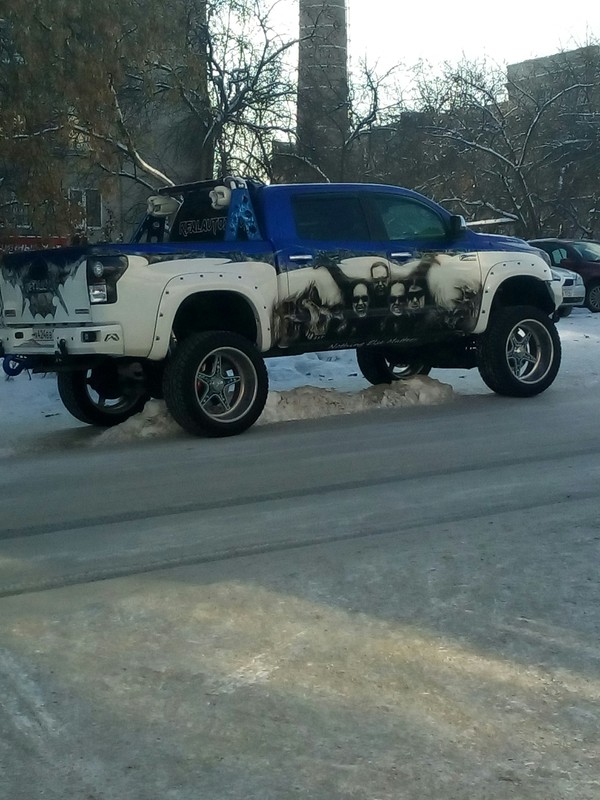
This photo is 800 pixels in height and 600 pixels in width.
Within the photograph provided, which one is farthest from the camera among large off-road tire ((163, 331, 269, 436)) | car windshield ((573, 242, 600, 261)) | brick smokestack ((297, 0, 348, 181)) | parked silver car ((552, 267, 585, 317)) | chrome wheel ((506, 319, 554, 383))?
brick smokestack ((297, 0, 348, 181))

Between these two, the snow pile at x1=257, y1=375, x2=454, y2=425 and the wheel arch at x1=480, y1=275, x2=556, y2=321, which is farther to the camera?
the wheel arch at x1=480, y1=275, x2=556, y2=321

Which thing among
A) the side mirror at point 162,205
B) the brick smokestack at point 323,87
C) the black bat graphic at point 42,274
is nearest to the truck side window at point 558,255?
the brick smokestack at point 323,87

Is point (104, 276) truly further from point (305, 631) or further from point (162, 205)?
point (305, 631)

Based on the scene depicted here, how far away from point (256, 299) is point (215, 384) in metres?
0.79

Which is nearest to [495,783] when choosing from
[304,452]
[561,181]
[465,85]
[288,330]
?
[304,452]

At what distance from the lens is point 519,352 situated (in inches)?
431

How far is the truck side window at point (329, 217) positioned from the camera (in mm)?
9773

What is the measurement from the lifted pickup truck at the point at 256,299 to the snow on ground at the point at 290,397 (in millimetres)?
390

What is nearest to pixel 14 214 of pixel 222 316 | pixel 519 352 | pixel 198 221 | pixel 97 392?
pixel 198 221

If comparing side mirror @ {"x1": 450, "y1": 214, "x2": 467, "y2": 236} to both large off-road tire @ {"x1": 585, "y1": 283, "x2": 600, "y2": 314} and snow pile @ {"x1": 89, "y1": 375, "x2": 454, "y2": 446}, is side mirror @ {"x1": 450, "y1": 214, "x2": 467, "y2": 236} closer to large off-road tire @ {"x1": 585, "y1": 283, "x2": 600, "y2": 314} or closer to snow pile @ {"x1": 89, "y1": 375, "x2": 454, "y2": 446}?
snow pile @ {"x1": 89, "y1": 375, "x2": 454, "y2": 446}

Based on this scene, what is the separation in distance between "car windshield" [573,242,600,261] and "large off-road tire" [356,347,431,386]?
14.0 metres

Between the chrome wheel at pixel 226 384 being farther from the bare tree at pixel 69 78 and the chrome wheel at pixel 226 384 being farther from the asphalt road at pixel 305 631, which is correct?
the bare tree at pixel 69 78

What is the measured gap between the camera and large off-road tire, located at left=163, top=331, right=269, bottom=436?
8844mm

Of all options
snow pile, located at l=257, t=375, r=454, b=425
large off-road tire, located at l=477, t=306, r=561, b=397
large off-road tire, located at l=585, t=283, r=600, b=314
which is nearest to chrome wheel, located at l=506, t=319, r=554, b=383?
large off-road tire, located at l=477, t=306, r=561, b=397
